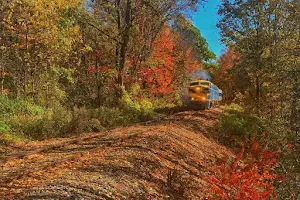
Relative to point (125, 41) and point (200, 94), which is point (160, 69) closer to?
point (200, 94)

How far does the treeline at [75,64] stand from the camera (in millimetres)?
13648

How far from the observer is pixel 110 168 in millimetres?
7348

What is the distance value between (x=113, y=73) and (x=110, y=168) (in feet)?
53.4

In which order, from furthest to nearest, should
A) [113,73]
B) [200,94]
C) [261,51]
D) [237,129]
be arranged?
[200,94] < [113,73] < [261,51] < [237,129]

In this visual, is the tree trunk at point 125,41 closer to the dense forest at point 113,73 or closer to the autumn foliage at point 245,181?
the dense forest at point 113,73

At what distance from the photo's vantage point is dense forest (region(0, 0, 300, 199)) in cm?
1095

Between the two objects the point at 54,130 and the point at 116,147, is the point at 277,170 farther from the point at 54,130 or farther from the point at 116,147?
the point at 54,130

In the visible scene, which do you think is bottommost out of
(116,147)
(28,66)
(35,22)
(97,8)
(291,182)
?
(291,182)

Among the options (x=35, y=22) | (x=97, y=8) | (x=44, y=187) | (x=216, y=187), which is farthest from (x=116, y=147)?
(x=97, y=8)

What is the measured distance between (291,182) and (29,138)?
8.58 metres

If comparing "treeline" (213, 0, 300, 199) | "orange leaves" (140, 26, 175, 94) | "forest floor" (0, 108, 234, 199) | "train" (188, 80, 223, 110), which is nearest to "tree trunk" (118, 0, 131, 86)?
"treeline" (213, 0, 300, 199)

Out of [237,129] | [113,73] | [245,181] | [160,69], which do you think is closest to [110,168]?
[245,181]

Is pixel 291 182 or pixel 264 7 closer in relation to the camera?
pixel 291 182

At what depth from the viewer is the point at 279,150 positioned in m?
12.2
